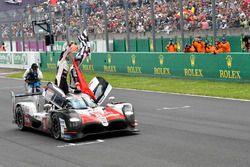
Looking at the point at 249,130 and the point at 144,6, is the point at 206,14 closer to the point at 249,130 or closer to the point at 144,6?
the point at 144,6

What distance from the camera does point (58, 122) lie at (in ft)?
44.9

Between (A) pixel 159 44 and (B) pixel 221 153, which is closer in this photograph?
(B) pixel 221 153

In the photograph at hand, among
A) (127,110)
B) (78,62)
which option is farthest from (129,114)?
(78,62)

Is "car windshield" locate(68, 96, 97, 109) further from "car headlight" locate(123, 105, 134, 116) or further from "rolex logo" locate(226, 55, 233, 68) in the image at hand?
"rolex logo" locate(226, 55, 233, 68)

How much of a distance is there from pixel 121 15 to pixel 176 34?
12.2ft

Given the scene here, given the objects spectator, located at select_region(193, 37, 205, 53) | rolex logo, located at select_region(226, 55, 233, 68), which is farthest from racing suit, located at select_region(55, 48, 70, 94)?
spectator, located at select_region(193, 37, 205, 53)

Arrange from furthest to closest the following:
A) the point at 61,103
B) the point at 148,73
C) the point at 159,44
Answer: the point at 159,44 < the point at 148,73 < the point at 61,103

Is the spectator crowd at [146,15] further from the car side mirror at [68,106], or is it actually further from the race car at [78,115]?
the car side mirror at [68,106]

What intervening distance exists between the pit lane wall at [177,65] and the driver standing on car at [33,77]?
27.8ft

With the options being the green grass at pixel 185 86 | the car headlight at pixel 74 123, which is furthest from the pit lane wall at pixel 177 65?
the car headlight at pixel 74 123

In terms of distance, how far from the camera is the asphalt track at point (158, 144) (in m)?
10.9

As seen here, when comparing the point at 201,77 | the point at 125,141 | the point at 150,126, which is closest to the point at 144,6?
the point at 201,77

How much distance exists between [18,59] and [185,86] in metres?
22.5

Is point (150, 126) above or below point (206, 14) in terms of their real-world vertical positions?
below
